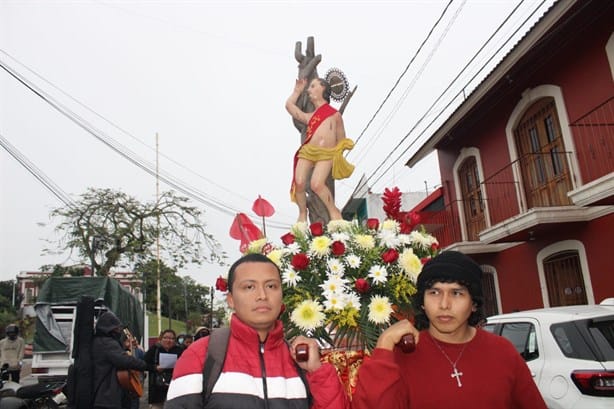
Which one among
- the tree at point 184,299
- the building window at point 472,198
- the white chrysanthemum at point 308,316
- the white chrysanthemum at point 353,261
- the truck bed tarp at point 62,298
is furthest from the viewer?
the tree at point 184,299

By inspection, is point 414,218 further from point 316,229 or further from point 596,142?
point 596,142

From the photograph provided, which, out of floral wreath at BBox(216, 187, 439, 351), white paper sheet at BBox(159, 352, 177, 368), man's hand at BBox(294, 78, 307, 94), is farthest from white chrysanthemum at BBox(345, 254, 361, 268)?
white paper sheet at BBox(159, 352, 177, 368)

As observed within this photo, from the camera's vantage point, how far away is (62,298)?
11.4 metres

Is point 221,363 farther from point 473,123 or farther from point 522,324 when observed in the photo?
point 473,123

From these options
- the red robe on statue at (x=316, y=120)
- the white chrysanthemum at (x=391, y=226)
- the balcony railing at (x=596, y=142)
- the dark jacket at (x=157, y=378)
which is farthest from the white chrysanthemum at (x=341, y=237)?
the balcony railing at (x=596, y=142)

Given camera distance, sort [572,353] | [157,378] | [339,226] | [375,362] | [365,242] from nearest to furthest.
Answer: [375,362], [365,242], [339,226], [572,353], [157,378]

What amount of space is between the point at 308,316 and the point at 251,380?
2.20ft

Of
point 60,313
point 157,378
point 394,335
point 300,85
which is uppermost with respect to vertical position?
point 300,85

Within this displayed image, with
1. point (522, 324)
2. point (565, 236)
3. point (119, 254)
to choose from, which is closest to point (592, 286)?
point (565, 236)

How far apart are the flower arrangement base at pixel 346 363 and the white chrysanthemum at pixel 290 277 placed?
42cm

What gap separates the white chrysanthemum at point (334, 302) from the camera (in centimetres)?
260

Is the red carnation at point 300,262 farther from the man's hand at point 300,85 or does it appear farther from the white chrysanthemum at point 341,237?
the man's hand at point 300,85

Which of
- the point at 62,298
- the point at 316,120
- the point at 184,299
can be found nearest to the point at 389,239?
the point at 316,120

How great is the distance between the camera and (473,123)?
12.9m
